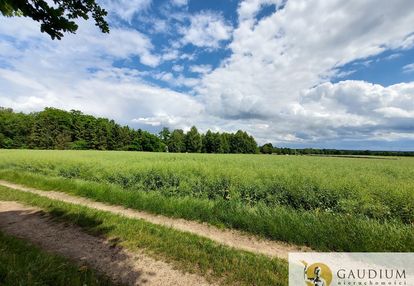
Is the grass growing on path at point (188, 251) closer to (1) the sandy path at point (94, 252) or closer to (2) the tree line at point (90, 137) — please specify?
(1) the sandy path at point (94, 252)

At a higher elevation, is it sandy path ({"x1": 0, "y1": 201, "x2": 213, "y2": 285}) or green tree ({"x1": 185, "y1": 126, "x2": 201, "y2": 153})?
green tree ({"x1": 185, "y1": 126, "x2": 201, "y2": 153})

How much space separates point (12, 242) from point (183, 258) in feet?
11.2

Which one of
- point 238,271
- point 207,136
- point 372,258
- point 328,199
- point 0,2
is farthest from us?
point 207,136

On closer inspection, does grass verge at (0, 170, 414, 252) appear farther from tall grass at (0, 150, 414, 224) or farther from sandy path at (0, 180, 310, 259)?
tall grass at (0, 150, 414, 224)

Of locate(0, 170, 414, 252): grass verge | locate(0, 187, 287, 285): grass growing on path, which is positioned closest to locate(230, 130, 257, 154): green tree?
locate(0, 170, 414, 252): grass verge

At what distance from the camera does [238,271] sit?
3965mm

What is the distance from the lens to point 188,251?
4.61 metres

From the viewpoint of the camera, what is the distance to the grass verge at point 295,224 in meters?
5.13

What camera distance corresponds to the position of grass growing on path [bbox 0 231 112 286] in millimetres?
3035

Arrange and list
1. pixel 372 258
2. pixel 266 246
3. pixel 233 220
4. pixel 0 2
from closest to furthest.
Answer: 1. pixel 0 2
2. pixel 372 258
3. pixel 266 246
4. pixel 233 220

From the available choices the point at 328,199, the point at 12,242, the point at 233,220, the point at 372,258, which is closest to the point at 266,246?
the point at 233,220

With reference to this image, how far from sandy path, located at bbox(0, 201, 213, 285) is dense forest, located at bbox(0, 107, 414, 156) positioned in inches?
3072

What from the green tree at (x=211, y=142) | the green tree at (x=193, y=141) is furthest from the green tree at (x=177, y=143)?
the green tree at (x=211, y=142)

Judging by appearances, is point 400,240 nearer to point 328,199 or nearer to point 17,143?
point 328,199
